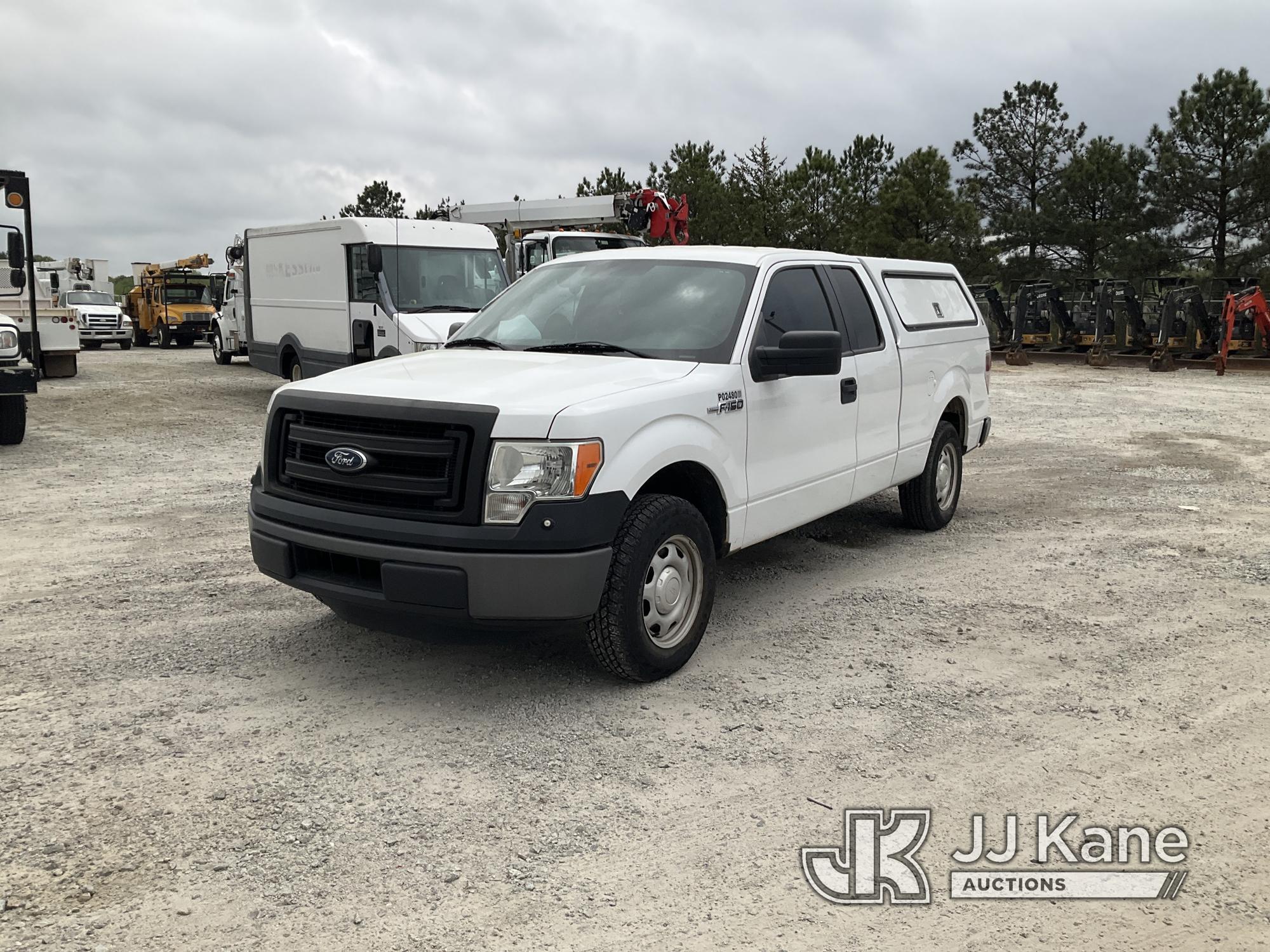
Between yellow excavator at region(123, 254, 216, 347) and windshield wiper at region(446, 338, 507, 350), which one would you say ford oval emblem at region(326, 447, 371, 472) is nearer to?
windshield wiper at region(446, 338, 507, 350)

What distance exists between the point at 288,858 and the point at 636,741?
4.46 ft

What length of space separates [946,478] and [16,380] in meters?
9.51

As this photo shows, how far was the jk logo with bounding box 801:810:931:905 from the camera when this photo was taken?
125 inches

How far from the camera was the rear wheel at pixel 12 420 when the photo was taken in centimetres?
1192

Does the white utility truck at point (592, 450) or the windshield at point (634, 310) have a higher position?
the windshield at point (634, 310)

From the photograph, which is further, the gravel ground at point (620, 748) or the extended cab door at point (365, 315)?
the extended cab door at point (365, 315)

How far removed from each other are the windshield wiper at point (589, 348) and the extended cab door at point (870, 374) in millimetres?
1525

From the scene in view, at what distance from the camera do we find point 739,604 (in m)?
5.96

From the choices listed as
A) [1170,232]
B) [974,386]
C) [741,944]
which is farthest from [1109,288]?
[741,944]

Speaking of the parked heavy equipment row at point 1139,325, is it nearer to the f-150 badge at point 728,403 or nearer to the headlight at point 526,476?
the f-150 badge at point 728,403

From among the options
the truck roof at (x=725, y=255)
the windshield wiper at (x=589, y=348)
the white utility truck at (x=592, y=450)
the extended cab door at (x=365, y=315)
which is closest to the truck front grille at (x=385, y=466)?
the white utility truck at (x=592, y=450)

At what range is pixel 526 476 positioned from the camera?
13.8ft

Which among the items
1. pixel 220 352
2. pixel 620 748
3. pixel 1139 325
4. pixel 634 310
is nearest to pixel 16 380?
pixel 634 310

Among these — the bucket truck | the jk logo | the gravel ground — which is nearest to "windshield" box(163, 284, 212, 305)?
the bucket truck
